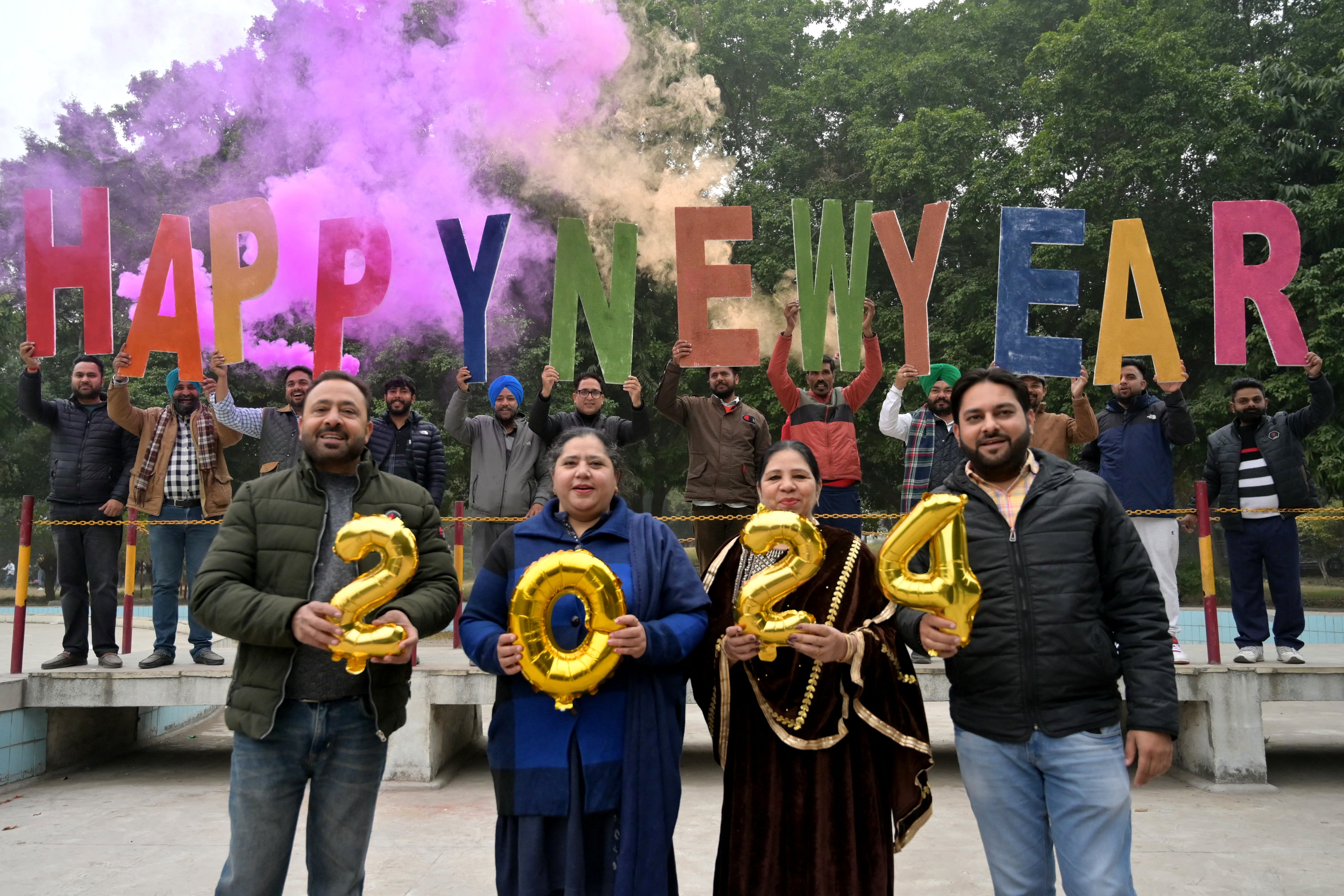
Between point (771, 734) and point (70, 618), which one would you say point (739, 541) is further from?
point (70, 618)

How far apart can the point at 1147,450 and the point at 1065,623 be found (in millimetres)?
4105

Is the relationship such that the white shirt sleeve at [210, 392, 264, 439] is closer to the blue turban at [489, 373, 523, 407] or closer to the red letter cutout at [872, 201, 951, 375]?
the blue turban at [489, 373, 523, 407]

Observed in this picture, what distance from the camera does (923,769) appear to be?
2.89 metres

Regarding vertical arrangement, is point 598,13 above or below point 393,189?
above

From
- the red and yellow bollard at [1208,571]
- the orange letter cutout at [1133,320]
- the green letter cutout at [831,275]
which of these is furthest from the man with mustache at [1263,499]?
the green letter cutout at [831,275]

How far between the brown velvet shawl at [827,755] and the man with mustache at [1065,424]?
347 centimetres

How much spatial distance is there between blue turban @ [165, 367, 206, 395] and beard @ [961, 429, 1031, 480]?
219 inches

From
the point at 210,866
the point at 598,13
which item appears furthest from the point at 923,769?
the point at 598,13

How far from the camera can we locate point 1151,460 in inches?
242

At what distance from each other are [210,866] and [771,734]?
128 inches

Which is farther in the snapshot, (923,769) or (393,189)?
(393,189)

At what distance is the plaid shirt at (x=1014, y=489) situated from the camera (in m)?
2.78

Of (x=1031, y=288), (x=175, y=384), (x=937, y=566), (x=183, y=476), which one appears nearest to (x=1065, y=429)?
(x=1031, y=288)

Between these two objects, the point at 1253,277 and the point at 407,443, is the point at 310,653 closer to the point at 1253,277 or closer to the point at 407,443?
the point at 407,443
